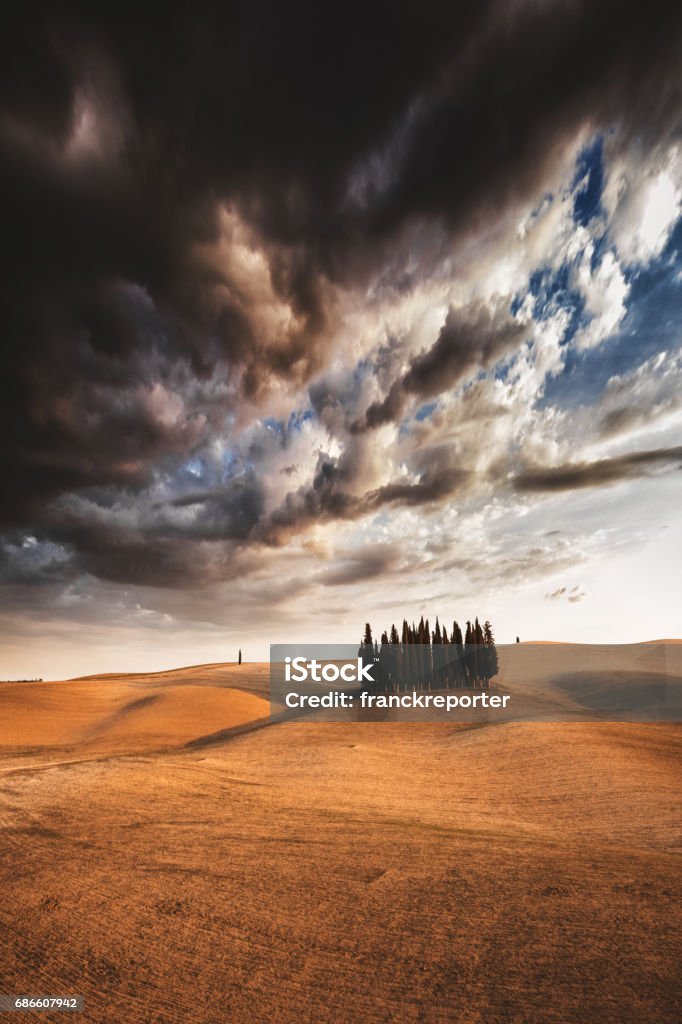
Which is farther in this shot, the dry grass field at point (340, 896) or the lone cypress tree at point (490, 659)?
the lone cypress tree at point (490, 659)

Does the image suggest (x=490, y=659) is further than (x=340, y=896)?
Yes

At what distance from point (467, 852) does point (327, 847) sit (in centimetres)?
247

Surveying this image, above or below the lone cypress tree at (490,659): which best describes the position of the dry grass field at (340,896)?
below

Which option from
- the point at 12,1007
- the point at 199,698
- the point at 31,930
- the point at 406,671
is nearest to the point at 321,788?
the point at 31,930

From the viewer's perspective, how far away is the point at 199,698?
131 feet

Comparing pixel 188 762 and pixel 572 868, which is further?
pixel 188 762

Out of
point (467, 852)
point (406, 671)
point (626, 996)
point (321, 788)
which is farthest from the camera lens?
point (406, 671)

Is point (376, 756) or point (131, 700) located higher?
point (131, 700)

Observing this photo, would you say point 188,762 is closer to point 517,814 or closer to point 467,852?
point 517,814

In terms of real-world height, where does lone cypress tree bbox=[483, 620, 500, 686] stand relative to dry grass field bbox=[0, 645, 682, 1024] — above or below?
above

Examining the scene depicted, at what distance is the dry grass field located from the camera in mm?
4980

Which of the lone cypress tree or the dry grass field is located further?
the lone cypress tree

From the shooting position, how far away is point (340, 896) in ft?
23.1

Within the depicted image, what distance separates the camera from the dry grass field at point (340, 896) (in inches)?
196
